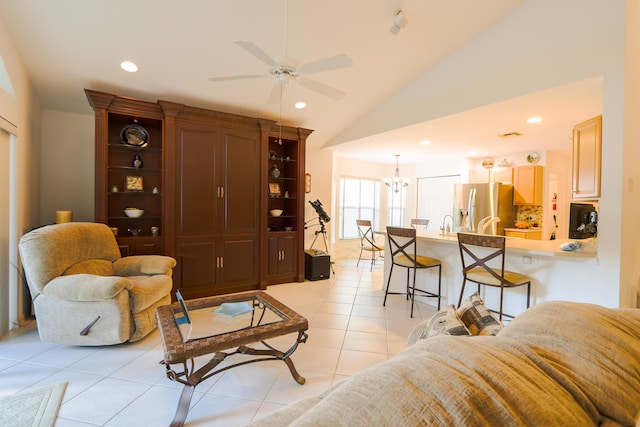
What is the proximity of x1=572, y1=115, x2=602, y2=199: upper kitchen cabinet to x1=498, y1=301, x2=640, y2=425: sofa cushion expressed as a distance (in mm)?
2295

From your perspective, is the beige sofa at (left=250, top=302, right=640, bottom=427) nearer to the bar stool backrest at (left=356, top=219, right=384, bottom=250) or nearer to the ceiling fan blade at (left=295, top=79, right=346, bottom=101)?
the ceiling fan blade at (left=295, top=79, right=346, bottom=101)

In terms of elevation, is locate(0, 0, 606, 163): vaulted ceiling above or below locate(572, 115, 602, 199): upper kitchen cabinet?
above

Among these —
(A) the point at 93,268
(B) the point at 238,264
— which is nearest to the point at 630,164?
(B) the point at 238,264

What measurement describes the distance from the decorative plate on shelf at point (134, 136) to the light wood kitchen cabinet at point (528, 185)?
6.20 m

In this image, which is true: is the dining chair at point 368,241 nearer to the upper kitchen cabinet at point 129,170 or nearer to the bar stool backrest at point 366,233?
the bar stool backrest at point 366,233

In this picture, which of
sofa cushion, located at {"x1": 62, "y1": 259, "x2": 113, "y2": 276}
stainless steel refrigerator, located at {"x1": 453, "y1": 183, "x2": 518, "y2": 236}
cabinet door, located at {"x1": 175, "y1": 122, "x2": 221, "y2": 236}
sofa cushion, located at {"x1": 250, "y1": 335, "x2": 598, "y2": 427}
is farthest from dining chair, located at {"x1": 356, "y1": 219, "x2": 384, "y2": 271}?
sofa cushion, located at {"x1": 250, "y1": 335, "x2": 598, "y2": 427}

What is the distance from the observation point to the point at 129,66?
302 centimetres

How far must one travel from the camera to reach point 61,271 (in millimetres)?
2543

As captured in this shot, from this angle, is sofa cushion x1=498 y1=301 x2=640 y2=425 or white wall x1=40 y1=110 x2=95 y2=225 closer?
sofa cushion x1=498 y1=301 x2=640 y2=425

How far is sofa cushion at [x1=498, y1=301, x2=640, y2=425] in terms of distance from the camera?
0.54 m

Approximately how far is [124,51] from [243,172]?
1.82 metres

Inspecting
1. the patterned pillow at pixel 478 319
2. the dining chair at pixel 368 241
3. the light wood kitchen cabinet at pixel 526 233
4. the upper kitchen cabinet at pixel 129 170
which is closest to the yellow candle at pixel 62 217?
the upper kitchen cabinet at pixel 129 170

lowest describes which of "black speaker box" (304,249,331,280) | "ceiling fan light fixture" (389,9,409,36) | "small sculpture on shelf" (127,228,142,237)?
"black speaker box" (304,249,331,280)

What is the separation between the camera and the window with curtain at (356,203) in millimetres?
6812
